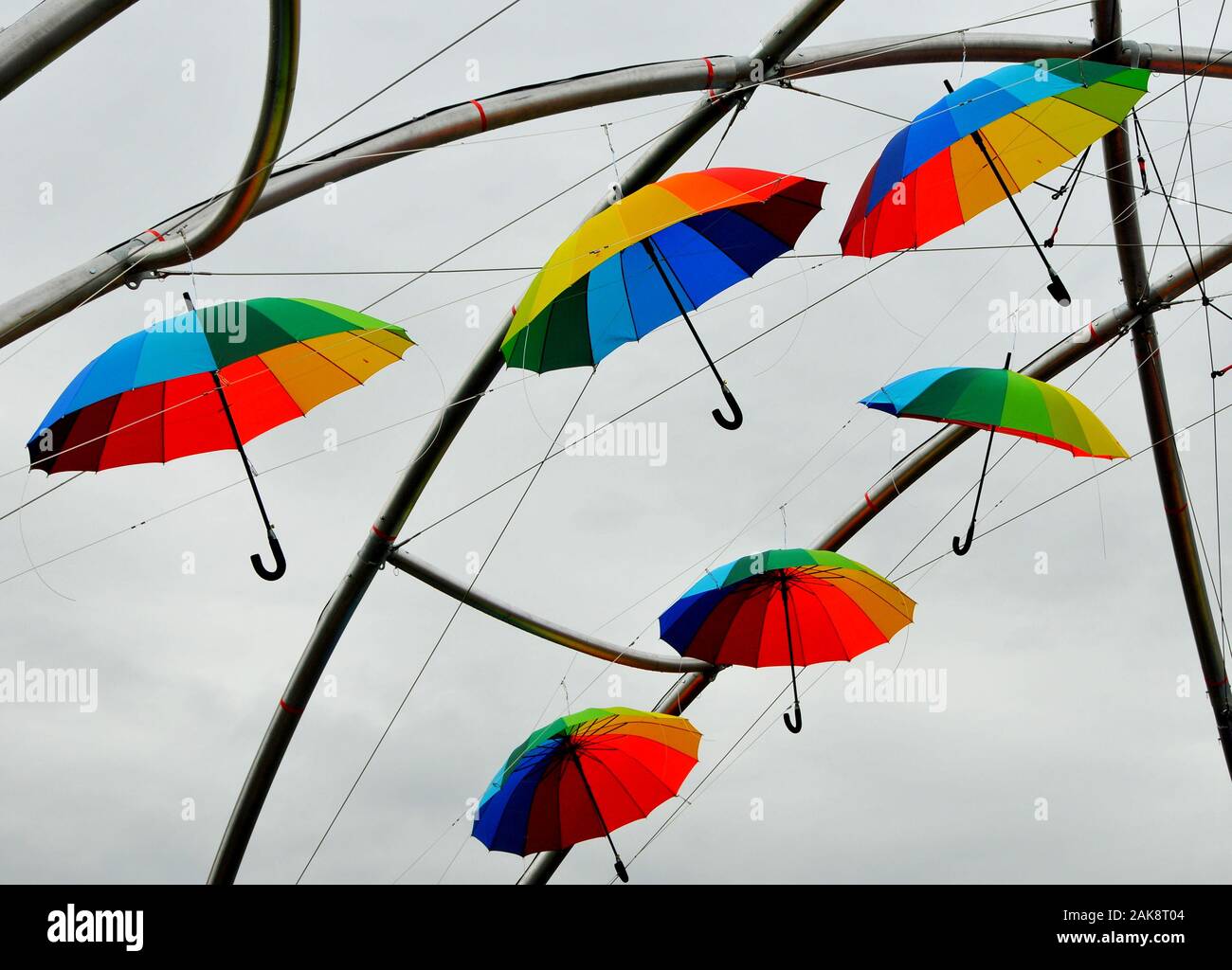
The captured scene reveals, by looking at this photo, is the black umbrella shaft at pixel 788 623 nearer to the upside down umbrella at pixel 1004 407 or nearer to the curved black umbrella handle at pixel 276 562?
the upside down umbrella at pixel 1004 407

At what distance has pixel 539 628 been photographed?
27.5m

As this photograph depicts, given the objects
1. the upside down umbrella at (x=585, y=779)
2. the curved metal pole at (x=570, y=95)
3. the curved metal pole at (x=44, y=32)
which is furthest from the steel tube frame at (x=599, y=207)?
the upside down umbrella at (x=585, y=779)

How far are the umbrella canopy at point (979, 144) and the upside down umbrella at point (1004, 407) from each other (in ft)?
9.29

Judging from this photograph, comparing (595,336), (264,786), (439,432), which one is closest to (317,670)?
(264,786)

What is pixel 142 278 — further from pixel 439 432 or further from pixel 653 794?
pixel 653 794

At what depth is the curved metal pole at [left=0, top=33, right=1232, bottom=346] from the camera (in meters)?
12.0

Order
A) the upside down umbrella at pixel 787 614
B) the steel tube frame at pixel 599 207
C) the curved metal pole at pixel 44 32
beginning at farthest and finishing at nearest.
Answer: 1. the upside down umbrella at pixel 787 614
2. the steel tube frame at pixel 599 207
3. the curved metal pole at pixel 44 32

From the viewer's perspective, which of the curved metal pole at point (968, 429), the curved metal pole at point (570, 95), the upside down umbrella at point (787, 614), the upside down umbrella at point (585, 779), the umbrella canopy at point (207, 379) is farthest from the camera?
the curved metal pole at point (968, 429)

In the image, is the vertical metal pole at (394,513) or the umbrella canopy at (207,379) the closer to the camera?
the umbrella canopy at (207,379)

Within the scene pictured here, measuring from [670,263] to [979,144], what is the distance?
3806 millimetres

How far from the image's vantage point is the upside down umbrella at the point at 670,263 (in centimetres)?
1304

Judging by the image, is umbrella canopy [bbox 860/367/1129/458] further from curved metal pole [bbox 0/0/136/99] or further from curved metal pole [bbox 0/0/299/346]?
curved metal pole [bbox 0/0/136/99]

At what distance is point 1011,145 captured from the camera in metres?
13.6

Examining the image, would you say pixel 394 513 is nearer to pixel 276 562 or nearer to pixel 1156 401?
pixel 276 562
